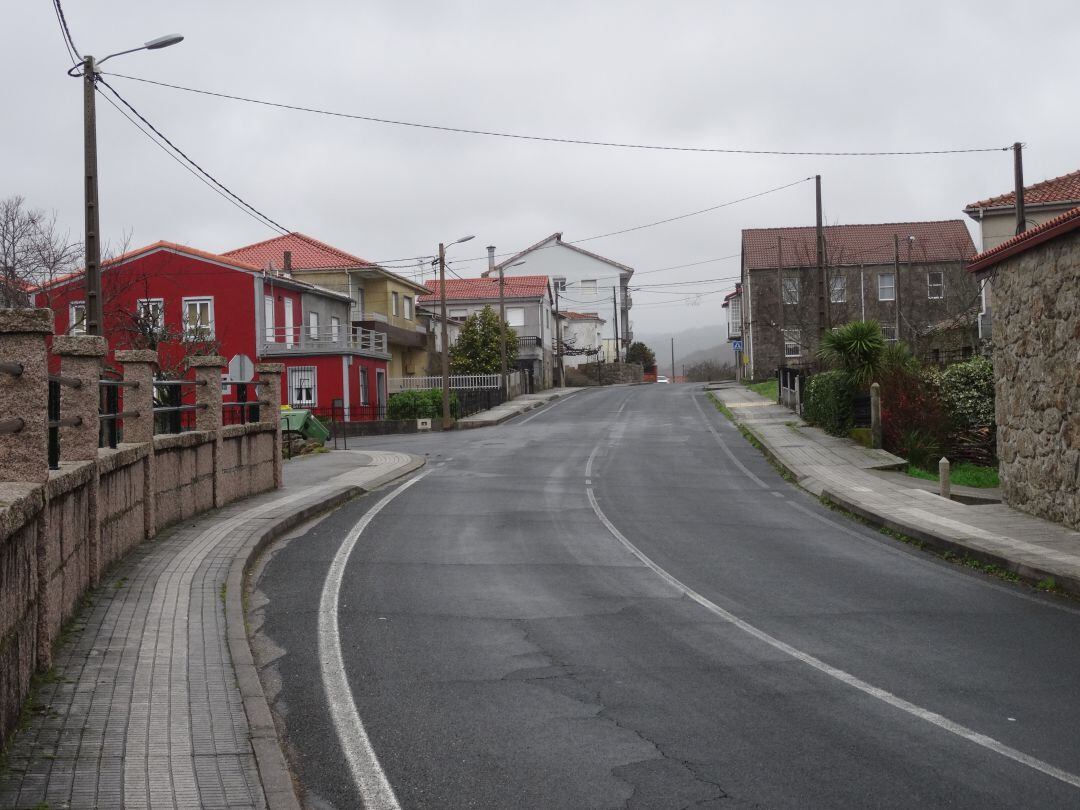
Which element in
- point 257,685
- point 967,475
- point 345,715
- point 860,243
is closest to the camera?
point 345,715

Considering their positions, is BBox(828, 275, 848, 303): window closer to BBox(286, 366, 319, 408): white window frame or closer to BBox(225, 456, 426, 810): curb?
BBox(286, 366, 319, 408): white window frame

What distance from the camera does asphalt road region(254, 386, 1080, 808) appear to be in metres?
5.63

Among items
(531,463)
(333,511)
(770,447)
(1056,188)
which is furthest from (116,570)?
(1056,188)

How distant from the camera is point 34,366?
7586mm

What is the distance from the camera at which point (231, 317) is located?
47969 millimetres

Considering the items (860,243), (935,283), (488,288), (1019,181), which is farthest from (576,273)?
(1019,181)

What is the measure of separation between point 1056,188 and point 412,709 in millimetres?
37100

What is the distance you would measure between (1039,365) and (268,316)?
126 feet

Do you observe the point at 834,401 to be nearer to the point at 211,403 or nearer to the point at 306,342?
the point at 211,403

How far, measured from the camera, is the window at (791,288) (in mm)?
61950

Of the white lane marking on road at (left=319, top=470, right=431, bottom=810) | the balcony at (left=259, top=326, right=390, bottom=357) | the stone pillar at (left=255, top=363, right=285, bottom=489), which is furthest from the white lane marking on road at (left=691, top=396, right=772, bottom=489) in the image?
the balcony at (left=259, top=326, right=390, bottom=357)

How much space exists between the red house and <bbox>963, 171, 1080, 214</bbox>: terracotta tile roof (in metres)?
26.5

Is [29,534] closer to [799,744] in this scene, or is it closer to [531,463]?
[799,744]

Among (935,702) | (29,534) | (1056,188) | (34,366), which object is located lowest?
(935,702)
